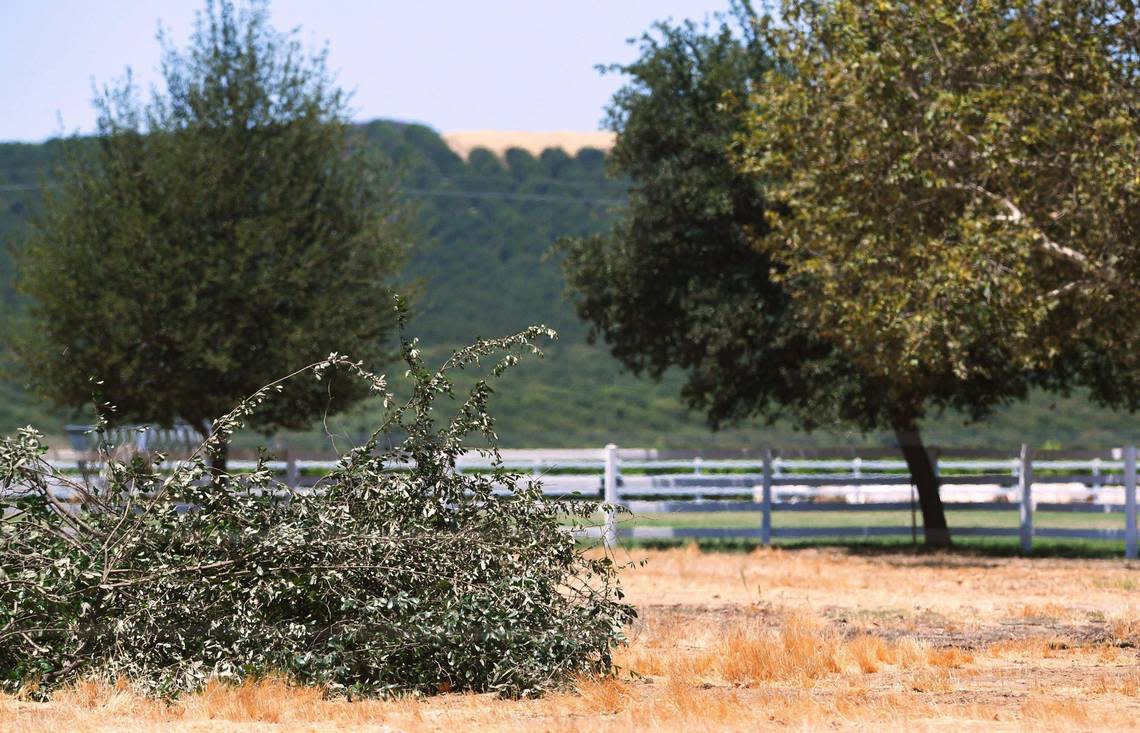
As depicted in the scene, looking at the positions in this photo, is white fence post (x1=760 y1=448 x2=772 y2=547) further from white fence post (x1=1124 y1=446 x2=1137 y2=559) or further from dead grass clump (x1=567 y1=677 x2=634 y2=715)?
dead grass clump (x1=567 y1=677 x2=634 y2=715)

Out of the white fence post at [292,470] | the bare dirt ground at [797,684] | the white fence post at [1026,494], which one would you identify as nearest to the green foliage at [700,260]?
the white fence post at [1026,494]

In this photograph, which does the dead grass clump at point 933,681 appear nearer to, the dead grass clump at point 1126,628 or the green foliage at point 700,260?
the dead grass clump at point 1126,628

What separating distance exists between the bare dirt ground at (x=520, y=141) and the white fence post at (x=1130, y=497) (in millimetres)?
136234

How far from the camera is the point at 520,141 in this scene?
161000 millimetres

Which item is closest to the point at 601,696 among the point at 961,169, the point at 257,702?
the point at 257,702

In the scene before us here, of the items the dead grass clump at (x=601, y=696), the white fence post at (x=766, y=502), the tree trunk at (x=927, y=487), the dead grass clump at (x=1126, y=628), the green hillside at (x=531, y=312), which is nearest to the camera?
the dead grass clump at (x=601, y=696)

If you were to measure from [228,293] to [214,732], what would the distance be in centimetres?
1494

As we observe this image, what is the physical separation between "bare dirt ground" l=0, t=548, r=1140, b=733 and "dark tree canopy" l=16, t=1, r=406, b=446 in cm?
941

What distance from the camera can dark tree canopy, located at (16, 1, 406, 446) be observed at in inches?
835

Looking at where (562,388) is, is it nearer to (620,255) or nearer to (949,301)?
(620,255)

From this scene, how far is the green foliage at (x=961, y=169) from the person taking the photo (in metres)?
16.0

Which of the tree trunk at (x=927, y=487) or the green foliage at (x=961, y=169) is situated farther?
the tree trunk at (x=927, y=487)

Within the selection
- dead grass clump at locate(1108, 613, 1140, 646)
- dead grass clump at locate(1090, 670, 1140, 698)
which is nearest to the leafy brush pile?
dead grass clump at locate(1090, 670, 1140, 698)

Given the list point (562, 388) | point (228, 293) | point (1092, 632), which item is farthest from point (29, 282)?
point (562, 388)
